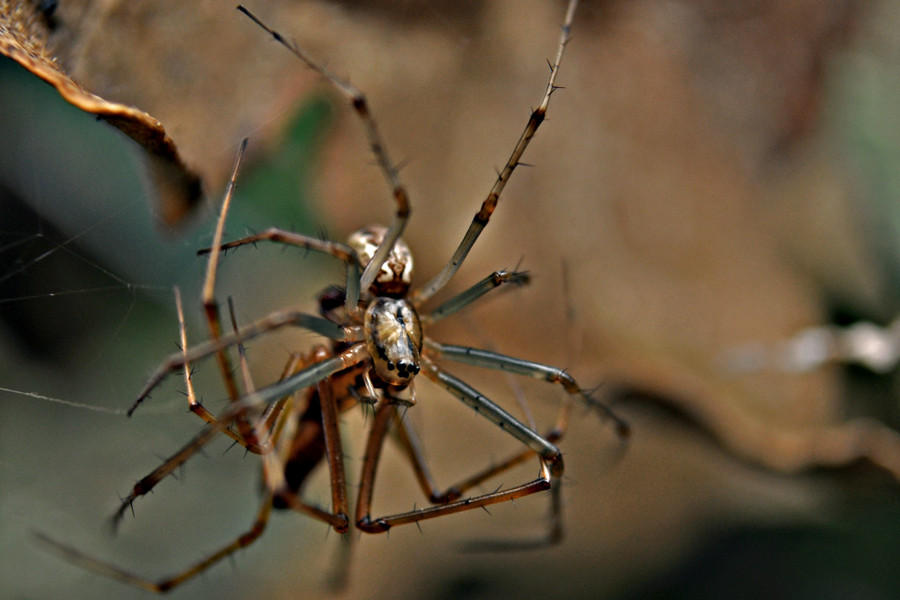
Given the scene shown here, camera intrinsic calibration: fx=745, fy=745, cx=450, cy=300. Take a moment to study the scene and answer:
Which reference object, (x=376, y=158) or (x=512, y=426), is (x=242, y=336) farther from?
(x=512, y=426)

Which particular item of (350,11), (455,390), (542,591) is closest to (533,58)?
(350,11)

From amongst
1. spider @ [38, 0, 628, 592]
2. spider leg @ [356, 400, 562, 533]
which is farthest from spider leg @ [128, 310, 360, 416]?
spider leg @ [356, 400, 562, 533]

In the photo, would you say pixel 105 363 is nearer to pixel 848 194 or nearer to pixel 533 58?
pixel 533 58

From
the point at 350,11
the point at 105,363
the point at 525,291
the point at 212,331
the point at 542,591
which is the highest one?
the point at 350,11

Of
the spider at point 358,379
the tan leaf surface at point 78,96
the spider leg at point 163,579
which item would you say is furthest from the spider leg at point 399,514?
the tan leaf surface at point 78,96

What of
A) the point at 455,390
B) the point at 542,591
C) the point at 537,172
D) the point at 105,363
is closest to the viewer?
the point at 455,390

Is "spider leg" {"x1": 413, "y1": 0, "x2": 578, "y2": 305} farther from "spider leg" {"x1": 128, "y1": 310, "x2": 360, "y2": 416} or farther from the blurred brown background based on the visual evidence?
the blurred brown background

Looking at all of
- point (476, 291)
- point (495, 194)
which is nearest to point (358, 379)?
point (476, 291)

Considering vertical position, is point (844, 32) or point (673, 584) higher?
point (844, 32)
